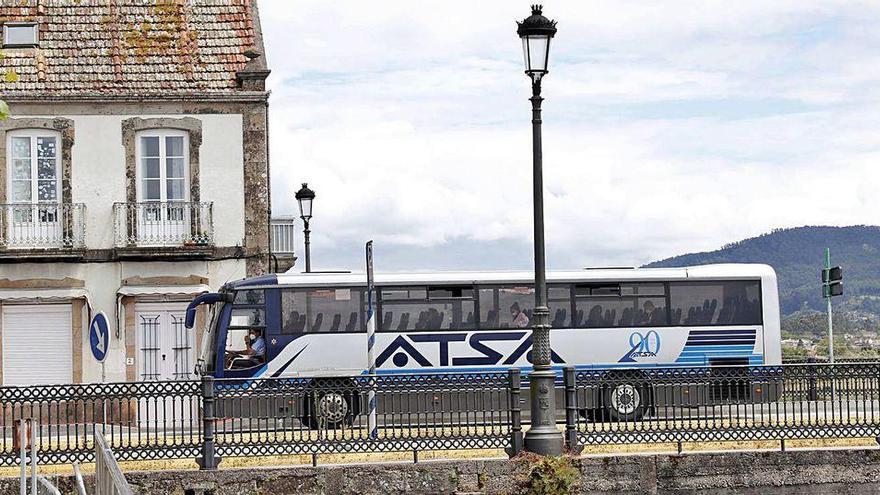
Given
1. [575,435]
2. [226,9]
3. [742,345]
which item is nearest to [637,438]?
[575,435]

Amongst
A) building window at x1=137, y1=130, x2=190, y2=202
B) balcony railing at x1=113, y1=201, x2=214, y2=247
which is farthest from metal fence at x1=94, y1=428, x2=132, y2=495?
Answer: building window at x1=137, y1=130, x2=190, y2=202

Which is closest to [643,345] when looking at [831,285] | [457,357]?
[457,357]

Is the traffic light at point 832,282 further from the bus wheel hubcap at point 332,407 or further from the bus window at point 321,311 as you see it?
the bus wheel hubcap at point 332,407

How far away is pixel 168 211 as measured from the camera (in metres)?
34.0

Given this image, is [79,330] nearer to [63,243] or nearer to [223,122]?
[63,243]

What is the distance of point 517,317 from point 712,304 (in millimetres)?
4030

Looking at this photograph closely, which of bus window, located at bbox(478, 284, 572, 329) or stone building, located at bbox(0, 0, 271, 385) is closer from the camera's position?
bus window, located at bbox(478, 284, 572, 329)

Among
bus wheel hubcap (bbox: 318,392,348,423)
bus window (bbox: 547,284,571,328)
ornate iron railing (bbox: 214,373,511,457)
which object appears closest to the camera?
ornate iron railing (bbox: 214,373,511,457)

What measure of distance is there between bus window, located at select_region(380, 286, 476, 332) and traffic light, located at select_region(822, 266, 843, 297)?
7.37 meters

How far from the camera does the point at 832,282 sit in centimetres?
3005

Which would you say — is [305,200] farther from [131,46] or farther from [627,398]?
[627,398]

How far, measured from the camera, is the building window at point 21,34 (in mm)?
34781

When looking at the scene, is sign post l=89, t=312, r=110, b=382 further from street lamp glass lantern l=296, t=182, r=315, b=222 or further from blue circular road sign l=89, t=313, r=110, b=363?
street lamp glass lantern l=296, t=182, r=315, b=222

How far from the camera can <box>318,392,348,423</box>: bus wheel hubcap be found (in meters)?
21.4
